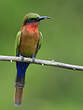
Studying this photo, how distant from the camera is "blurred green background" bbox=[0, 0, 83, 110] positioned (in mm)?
10727

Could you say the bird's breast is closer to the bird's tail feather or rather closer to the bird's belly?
the bird's belly

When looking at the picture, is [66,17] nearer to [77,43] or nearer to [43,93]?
[77,43]

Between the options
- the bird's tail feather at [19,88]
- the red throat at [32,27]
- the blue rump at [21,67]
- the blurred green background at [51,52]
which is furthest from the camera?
the blurred green background at [51,52]

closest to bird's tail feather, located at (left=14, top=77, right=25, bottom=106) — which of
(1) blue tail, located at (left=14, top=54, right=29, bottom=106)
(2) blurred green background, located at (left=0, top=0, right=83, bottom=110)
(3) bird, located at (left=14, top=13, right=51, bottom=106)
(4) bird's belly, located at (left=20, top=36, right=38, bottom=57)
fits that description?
(1) blue tail, located at (left=14, top=54, right=29, bottom=106)

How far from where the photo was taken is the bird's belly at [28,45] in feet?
24.3

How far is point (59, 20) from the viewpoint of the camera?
11484mm

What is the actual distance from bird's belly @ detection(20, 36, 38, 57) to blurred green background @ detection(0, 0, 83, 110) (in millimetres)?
3097

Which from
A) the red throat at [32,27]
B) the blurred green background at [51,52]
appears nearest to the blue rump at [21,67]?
the red throat at [32,27]

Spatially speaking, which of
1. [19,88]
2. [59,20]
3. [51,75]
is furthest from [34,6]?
[19,88]

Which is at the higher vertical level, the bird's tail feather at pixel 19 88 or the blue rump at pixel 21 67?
the blue rump at pixel 21 67

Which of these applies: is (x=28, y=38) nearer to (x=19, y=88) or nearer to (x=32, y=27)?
(x=32, y=27)

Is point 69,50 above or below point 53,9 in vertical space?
below

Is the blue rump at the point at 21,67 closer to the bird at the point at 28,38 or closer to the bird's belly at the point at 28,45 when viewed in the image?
the bird at the point at 28,38

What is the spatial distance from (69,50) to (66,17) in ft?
2.03
